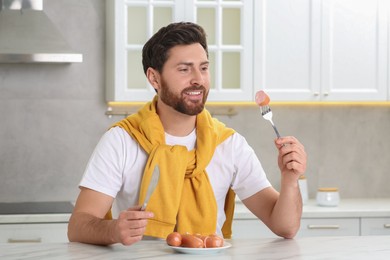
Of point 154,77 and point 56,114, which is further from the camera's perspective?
point 56,114

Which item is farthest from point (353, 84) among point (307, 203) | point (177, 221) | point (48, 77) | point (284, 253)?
point (284, 253)

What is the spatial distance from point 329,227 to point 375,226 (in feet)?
0.82

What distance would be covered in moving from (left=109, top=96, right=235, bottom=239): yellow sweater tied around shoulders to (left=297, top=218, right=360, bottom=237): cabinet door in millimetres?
1464

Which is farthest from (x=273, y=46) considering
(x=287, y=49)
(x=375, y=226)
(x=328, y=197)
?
(x=375, y=226)

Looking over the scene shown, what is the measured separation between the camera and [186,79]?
9.60 feet

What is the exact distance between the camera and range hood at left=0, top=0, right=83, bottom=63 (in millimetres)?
4316

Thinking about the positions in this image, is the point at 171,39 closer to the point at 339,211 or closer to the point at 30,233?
the point at 30,233

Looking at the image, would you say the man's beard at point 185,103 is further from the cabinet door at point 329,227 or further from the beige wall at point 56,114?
the beige wall at point 56,114

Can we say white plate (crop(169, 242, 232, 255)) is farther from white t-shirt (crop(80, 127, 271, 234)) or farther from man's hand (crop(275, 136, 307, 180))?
white t-shirt (crop(80, 127, 271, 234))

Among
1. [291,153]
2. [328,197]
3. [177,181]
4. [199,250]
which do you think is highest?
[291,153]

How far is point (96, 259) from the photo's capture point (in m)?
2.33

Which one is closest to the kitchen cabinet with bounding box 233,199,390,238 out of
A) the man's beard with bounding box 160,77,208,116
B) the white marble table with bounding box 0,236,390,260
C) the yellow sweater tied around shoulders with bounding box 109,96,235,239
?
the yellow sweater tied around shoulders with bounding box 109,96,235,239

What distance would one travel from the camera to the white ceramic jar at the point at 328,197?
4.47 metres

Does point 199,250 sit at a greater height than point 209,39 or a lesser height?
lesser
